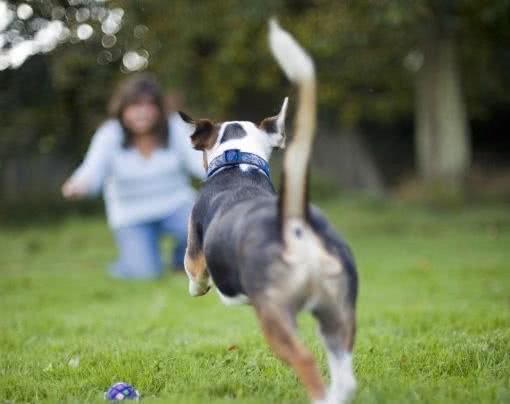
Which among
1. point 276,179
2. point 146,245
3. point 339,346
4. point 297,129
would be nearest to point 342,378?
point 339,346

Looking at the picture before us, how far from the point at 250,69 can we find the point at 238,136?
1440 centimetres

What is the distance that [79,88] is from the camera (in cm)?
1781

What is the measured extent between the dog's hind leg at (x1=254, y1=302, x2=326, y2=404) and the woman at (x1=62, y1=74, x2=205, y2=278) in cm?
596

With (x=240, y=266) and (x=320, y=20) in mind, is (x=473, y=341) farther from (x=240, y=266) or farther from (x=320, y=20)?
(x=320, y=20)

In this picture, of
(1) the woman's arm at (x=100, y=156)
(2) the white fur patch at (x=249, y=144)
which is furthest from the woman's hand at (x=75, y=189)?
(2) the white fur patch at (x=249, y=144)

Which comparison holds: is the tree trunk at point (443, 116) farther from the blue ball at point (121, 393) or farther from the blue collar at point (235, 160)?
the blue ball at point (121, 393)

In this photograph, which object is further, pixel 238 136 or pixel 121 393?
pixel 238 136

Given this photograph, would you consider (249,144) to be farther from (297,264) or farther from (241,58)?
(241,58)

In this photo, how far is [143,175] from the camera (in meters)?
9.40

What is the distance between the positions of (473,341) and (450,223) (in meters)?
9.03

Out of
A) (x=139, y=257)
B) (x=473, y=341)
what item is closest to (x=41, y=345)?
(x=473, y=341)

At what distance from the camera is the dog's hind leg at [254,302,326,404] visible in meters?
3.00

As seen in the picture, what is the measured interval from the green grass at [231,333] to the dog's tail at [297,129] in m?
0.99

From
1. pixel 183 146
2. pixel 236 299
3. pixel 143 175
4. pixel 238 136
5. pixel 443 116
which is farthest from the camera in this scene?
pixel 443 116
